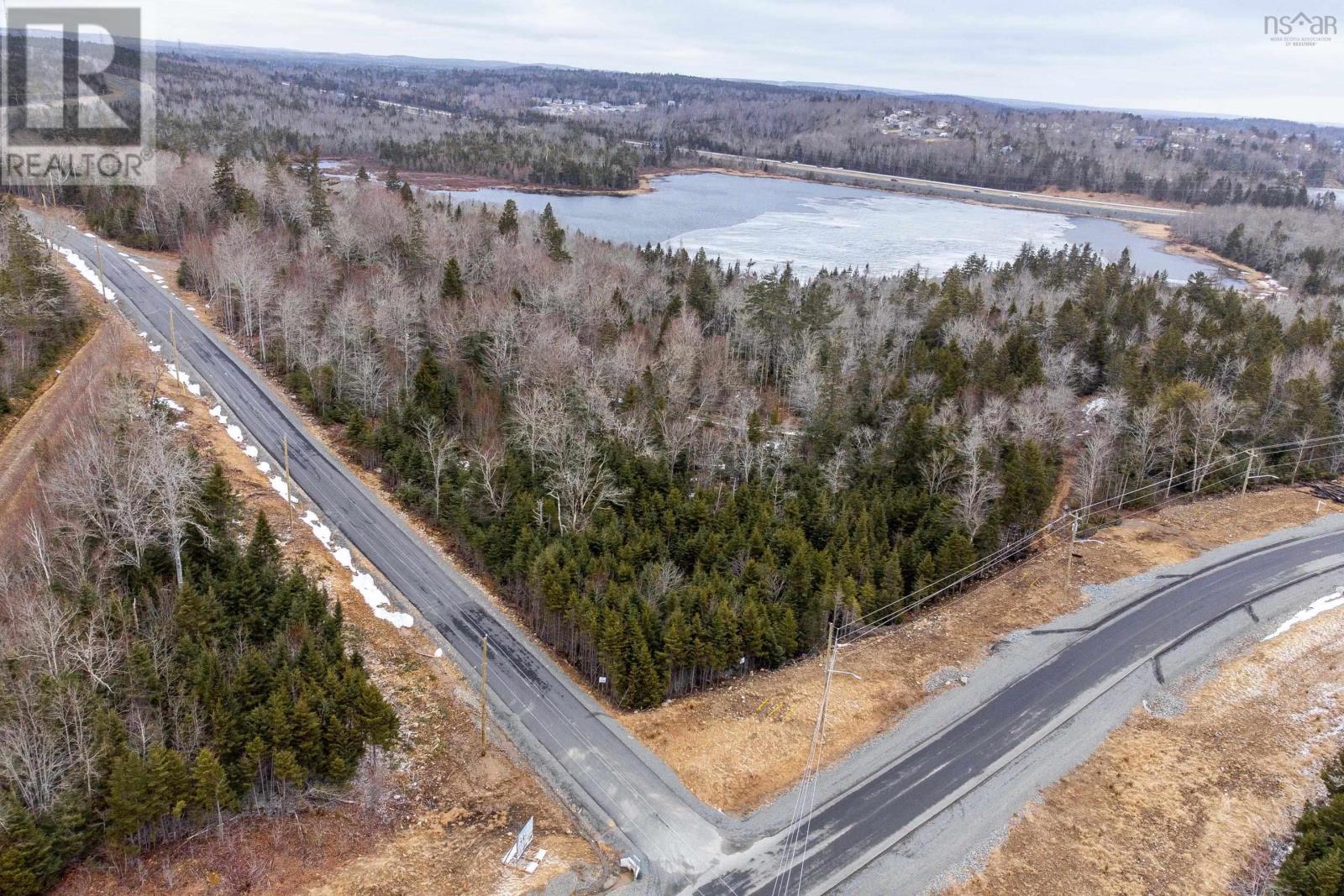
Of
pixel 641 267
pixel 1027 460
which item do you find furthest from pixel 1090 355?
pixel 641 267

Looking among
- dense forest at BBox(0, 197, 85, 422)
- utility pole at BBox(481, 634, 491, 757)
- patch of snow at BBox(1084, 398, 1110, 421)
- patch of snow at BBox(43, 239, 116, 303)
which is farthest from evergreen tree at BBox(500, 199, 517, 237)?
patch of snow at BBox(1084, 398, 1110, 421)

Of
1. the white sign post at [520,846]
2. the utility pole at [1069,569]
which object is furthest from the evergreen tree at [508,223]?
the white sign post at [520,846]

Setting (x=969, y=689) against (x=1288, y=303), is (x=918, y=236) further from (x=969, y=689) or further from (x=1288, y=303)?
(x=969, y=689)

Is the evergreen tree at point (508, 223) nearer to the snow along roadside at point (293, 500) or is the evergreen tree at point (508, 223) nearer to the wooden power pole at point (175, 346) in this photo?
the snow along roadside at point (293, 500)

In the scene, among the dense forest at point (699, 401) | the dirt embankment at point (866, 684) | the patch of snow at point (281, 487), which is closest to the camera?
the dirt embankment at point (866, 684)

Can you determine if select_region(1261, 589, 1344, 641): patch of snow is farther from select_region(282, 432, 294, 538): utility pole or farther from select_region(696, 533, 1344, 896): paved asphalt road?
select_region(282, 432, 294, 538): utility pole

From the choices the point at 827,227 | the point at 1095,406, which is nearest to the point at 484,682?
the point at 1095,406
